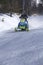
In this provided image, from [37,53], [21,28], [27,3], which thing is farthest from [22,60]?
[27,3]

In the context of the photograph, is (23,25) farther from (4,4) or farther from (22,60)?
(4,4)

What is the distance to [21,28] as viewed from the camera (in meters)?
14.8

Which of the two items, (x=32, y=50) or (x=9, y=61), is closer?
(x=9, y=61)

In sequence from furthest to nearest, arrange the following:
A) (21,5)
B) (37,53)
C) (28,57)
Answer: (21,5), (37,53), (28,57)

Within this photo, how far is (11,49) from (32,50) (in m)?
0.74

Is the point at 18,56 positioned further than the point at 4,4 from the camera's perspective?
No

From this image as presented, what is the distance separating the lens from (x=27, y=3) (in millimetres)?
42750

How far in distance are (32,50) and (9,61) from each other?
1.59 meters

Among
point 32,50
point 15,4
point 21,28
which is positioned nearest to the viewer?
point 32,50

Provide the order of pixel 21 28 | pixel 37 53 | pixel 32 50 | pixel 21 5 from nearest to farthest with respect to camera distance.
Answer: pixel 37 53 < pixel 32 50 < pixel 21 28 < pixel 21 5

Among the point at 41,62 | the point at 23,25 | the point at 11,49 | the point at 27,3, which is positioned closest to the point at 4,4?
the point at 27,3

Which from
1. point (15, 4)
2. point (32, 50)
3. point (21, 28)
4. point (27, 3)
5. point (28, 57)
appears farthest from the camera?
point (27, 3)

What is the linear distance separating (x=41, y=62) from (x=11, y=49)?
2.10 meters

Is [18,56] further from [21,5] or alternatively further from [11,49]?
[21,5]
